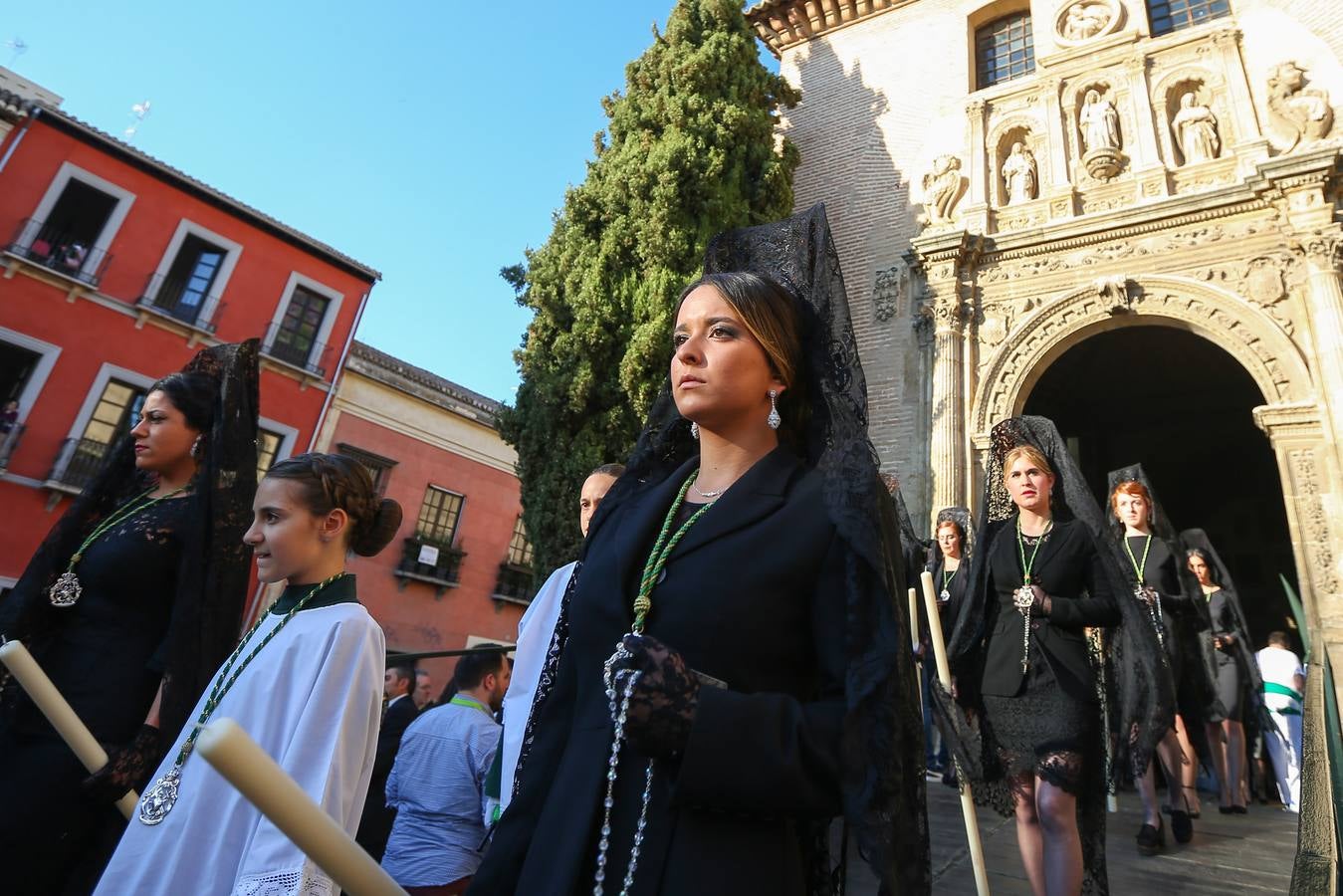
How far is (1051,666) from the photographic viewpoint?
134 inches

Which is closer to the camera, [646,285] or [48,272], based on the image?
[646,285]

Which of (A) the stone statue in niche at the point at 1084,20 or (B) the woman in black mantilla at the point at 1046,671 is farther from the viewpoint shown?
(A) the stone statue in niche at the point at 1084,20

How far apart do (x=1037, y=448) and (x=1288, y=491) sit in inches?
265

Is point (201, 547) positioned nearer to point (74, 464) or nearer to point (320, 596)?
point (320, 596)

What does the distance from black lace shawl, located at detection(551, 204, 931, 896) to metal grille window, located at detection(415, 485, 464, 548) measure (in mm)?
18760

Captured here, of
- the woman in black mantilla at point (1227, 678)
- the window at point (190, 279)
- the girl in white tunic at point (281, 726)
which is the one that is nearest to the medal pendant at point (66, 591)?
the girl in white tunic at point (281, 726)

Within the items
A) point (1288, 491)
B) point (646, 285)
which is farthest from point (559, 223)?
point (1288, 491)

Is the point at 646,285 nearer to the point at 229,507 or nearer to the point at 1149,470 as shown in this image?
the point at 229,507

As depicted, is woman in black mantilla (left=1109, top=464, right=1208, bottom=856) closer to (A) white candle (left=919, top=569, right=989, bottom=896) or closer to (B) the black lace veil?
(A) white candle (left=919, top=569, right=989, bottom=896)

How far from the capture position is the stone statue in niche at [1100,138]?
10242 mm

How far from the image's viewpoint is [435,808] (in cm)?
397

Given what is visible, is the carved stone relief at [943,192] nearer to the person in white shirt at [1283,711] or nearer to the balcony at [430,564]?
the person in white shirt at [1283,711]

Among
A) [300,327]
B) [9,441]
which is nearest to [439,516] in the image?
[300,327]

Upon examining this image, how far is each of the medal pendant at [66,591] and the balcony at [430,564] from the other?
1657 cm
